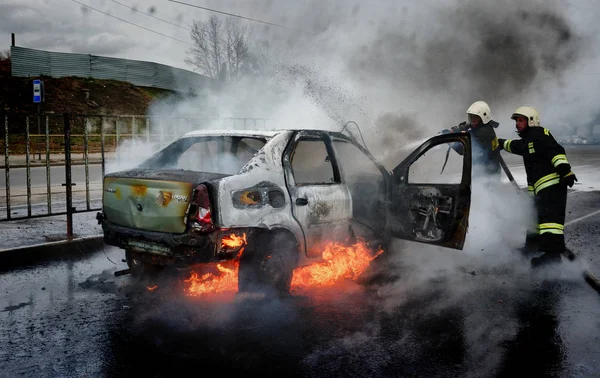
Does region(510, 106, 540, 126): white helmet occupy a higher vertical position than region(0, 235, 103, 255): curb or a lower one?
higher

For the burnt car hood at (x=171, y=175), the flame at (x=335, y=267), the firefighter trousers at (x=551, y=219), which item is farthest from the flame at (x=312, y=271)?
the firefighter trousers at (x=551, y=219)

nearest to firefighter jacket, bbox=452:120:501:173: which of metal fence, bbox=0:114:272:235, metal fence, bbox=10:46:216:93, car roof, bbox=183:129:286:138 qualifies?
car roof, bbox=183:129:286:138

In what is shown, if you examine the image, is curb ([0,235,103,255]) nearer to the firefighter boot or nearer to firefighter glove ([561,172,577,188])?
the firefighter boot

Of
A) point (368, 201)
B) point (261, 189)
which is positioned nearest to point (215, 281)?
point (261, 189)

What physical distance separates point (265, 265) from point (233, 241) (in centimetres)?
41

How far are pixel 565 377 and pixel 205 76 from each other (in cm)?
4829

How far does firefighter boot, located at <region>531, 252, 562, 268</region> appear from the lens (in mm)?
6652

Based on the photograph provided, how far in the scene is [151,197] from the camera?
474 cm

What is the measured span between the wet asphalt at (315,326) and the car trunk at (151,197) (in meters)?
0.80

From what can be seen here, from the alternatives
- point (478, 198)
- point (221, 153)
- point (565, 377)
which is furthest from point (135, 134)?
point (565, 377)

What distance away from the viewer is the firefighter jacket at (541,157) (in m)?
6.68

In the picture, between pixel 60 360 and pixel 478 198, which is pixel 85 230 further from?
pixel 478 198

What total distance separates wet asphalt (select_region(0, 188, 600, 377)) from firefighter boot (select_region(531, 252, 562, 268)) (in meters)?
0.10

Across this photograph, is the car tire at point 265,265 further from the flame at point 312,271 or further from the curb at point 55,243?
the curb at point 55,243
